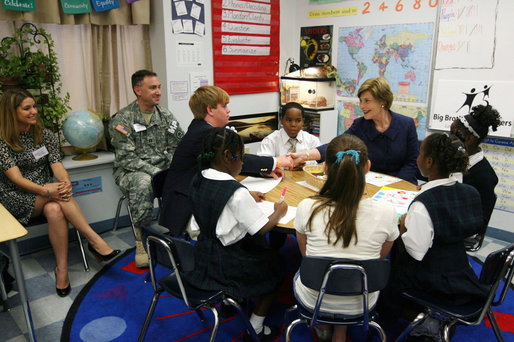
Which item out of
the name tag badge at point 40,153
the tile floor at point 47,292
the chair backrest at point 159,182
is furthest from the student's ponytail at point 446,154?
the name tag badge at point 40,153

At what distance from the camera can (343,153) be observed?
1630 millimetres

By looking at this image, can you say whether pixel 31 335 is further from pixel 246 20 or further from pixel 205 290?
pixel 246 20

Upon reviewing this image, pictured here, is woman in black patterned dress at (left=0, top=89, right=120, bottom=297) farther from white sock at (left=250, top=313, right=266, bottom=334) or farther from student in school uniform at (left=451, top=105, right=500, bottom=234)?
student in school uniform at (left=451, top=105, right=500, bottom=234)

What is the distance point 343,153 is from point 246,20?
3174 millimetres

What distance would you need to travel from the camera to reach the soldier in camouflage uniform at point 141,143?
10.3ft

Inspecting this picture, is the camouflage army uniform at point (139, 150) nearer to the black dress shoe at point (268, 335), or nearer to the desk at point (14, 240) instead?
the desk at point (14, 240)

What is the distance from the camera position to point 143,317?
96.0 inches

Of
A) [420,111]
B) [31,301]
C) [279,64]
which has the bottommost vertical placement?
[31,301]

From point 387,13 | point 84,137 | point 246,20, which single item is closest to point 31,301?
point 84,137

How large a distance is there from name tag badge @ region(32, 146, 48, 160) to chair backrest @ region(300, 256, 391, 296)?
2174 millimetres

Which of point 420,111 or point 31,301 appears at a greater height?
point 420,111

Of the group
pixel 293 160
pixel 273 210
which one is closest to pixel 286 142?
pixel 293 160

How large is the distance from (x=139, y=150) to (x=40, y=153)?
2.46ft

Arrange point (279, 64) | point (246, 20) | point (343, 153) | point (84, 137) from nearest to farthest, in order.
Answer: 1. point (343, 153)
2. point (84, 137)
3. point (246, 20)
4. point (279, 64)
